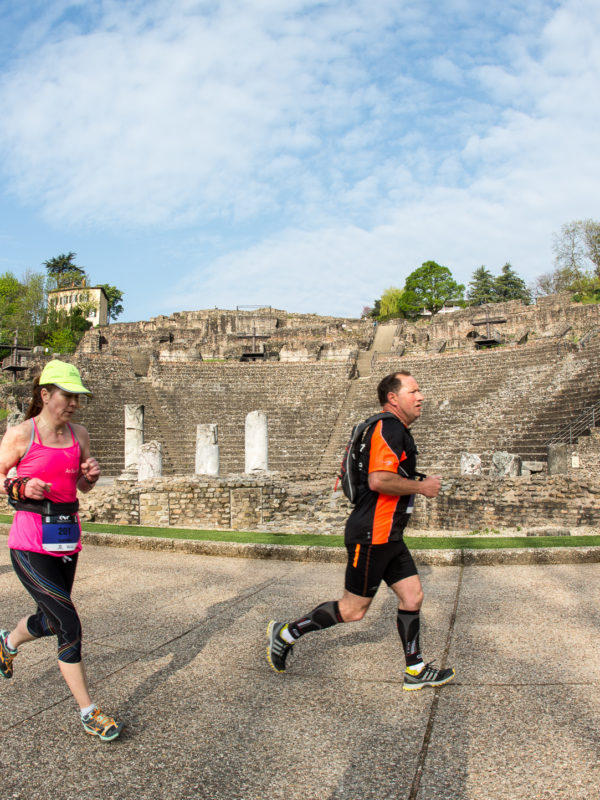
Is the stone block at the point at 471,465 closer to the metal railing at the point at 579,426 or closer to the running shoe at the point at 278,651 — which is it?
the metal railing at the point at 579,426

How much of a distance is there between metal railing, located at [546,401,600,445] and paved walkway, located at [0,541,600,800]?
14.6 meters

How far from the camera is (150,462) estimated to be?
47.6 ft

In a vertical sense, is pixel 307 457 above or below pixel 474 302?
below

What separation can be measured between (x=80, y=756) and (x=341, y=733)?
1.10 metres

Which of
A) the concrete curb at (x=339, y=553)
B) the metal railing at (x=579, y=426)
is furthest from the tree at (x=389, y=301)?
the concrete curb at (x=339, y=553)

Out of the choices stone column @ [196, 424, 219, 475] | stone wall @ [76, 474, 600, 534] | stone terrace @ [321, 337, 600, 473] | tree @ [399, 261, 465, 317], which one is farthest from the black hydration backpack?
tree @ [399, 261, 465, 317]

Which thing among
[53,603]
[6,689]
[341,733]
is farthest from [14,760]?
[341,733]

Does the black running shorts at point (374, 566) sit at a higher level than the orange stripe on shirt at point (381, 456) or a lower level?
lower

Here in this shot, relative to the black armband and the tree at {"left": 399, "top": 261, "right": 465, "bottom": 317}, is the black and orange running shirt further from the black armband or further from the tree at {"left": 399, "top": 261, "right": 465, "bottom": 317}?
the tree at {"left": 399, "top": 261, "right": 465, "bottom": 317}

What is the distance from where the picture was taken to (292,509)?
39.2 feet

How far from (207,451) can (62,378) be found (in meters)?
13.5

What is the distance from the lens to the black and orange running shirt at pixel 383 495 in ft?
10.7

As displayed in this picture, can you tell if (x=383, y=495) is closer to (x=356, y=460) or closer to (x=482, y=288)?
(x=356, y=460)

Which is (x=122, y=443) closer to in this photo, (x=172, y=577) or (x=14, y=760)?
(x=172, y=577)
